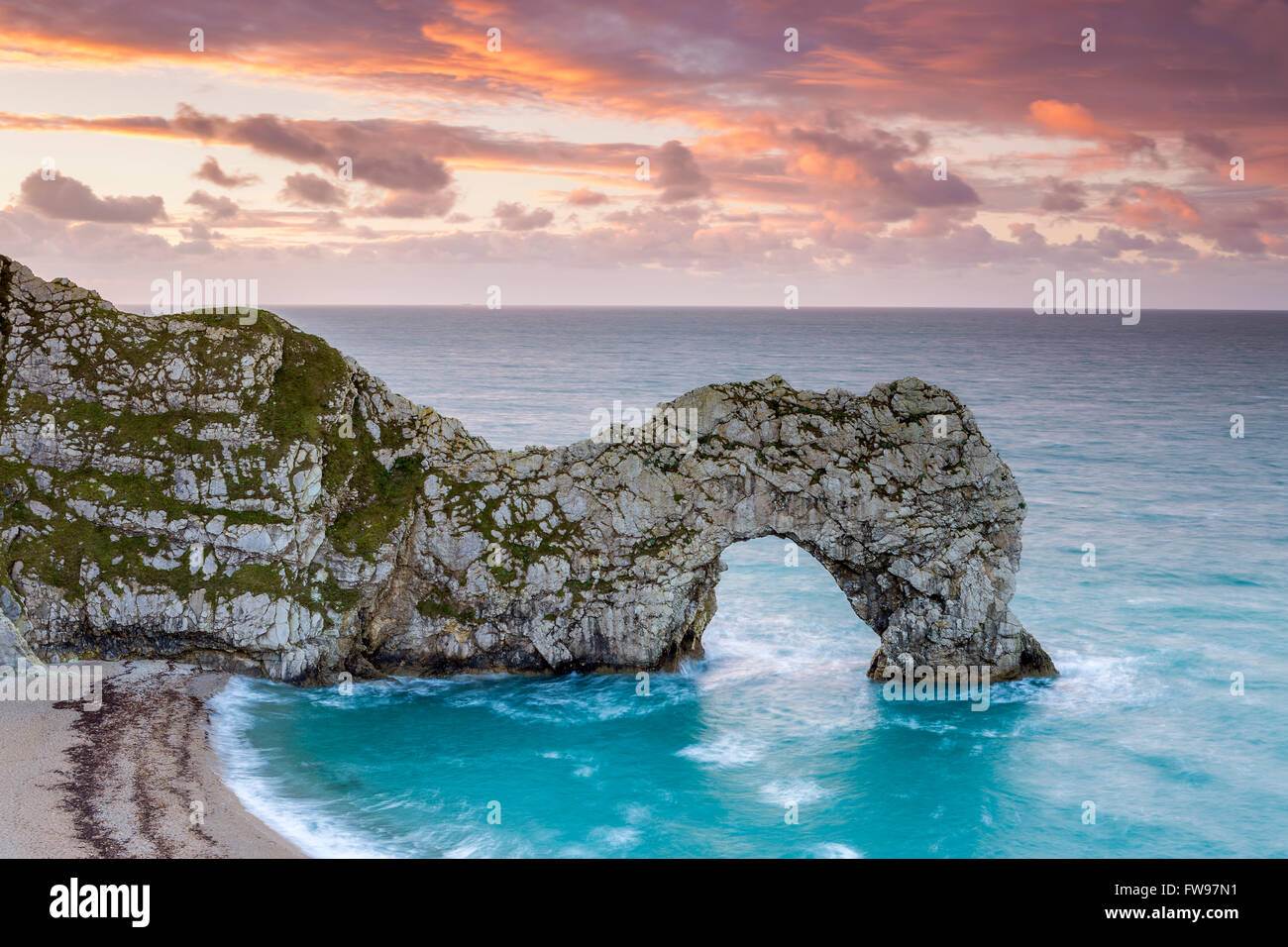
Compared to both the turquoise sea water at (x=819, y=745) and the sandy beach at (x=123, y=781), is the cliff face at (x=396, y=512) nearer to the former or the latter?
the turquoise sea water at (x=819, y=745)

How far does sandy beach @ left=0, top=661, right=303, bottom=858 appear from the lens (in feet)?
71.9

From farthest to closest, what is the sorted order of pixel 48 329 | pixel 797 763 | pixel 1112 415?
pixel 1112 415, pixel 48 329, pixel 797 763

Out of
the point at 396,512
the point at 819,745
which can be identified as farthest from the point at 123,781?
the point at 819,745

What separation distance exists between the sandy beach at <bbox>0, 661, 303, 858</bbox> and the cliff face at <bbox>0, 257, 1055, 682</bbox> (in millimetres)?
2713

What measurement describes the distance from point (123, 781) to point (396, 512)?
1105cm

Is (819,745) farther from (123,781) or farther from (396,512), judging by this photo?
(123,781)

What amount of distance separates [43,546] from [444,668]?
42.6 feet

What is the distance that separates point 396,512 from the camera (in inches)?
1260

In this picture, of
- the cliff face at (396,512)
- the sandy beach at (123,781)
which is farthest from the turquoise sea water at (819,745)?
the cliff face at (396,512)

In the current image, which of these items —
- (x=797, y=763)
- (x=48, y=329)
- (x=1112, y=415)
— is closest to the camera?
(x=797, y=763)
